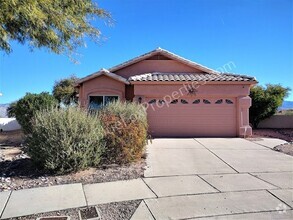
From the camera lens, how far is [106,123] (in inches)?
324

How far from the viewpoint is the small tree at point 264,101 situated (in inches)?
772

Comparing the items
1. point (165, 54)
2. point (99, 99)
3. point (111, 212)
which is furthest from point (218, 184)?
point (165, 54)

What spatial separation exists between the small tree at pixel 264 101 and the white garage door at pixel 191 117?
5601mm

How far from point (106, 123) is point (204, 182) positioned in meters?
3.57

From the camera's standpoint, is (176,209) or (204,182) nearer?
(176,209)

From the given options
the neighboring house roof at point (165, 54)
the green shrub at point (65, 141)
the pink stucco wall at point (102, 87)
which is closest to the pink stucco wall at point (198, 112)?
the pink stucco wall at point (102, 87)

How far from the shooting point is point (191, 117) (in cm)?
1503

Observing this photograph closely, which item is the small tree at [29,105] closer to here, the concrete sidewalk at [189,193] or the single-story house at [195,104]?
the single-story house at [195,104]

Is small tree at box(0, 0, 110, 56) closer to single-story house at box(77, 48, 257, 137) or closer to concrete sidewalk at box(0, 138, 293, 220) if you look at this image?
concrete sidewalk at box(0, 138, 293, 220)

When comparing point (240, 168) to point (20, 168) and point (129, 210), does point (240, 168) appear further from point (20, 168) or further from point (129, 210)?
point (20, 168)

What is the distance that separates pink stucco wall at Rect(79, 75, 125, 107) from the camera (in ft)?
52.2

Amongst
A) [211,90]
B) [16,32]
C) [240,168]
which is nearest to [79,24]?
[16,32]

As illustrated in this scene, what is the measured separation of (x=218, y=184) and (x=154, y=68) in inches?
490

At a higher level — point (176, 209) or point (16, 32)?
point (16, 32)
